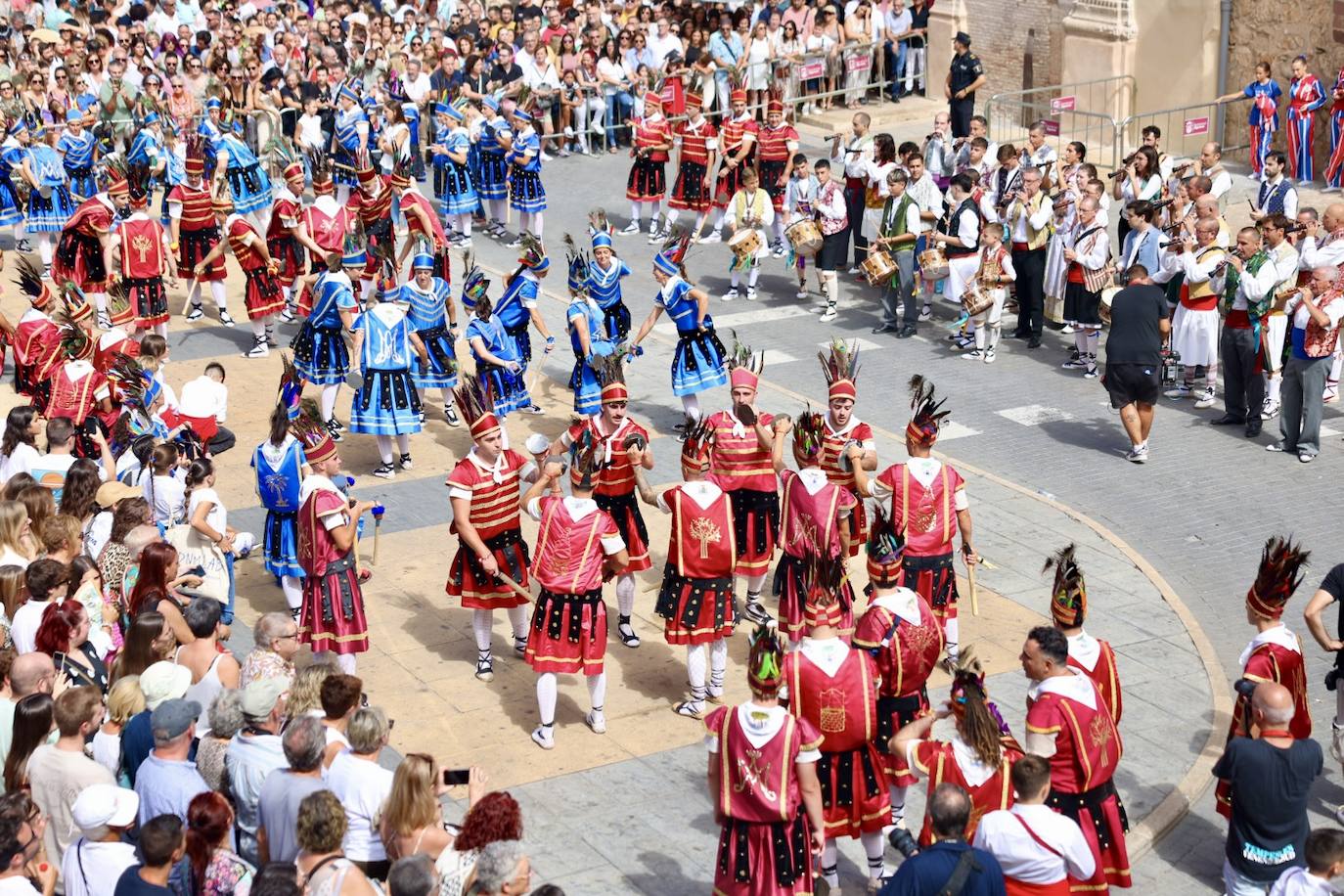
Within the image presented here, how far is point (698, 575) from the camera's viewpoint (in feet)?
37.7

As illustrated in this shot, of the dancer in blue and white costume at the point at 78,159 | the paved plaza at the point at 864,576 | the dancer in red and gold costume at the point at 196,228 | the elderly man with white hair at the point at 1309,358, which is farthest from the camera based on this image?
the dancer in blue and white costume at the point at 78,159

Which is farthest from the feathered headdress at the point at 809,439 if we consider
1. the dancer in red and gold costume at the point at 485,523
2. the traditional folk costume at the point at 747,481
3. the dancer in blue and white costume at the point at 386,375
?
the dancer in blue and white costume at the point at 386,375

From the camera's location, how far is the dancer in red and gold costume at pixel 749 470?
41.7 ft

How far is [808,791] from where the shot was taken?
8773mm

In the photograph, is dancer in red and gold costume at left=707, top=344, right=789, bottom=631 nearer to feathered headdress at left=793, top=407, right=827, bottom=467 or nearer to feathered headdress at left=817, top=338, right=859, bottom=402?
feathered headdress at left=793, top=407, right=827, bottom=467

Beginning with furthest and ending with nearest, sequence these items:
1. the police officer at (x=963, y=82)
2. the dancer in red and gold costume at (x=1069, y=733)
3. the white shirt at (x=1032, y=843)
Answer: the police officer at (x=963, y=82) < the dancer in red and gold costume at (x=1069, y=733) < the white shirt at (x=1032, y=843)

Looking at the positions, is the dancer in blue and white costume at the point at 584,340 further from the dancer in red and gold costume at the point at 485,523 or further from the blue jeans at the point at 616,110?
the blue jeans at the point at 616,110

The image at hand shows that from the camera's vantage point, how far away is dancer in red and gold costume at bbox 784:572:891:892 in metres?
9.24

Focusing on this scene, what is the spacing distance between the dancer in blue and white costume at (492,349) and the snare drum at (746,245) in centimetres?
441

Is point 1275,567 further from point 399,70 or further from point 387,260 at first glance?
point 399,70

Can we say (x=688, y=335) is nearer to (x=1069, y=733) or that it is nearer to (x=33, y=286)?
(x=33, y=286)

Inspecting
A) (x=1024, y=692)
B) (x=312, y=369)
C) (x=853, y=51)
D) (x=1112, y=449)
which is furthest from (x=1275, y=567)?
(x=853, y=51)

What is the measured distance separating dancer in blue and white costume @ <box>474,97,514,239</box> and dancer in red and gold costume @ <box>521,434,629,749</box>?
40.5 feet

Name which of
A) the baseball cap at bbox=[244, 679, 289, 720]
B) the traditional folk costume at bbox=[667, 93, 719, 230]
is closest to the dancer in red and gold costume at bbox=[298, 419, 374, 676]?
the baseball cap at bbox=[244, 679, 289, 720]
